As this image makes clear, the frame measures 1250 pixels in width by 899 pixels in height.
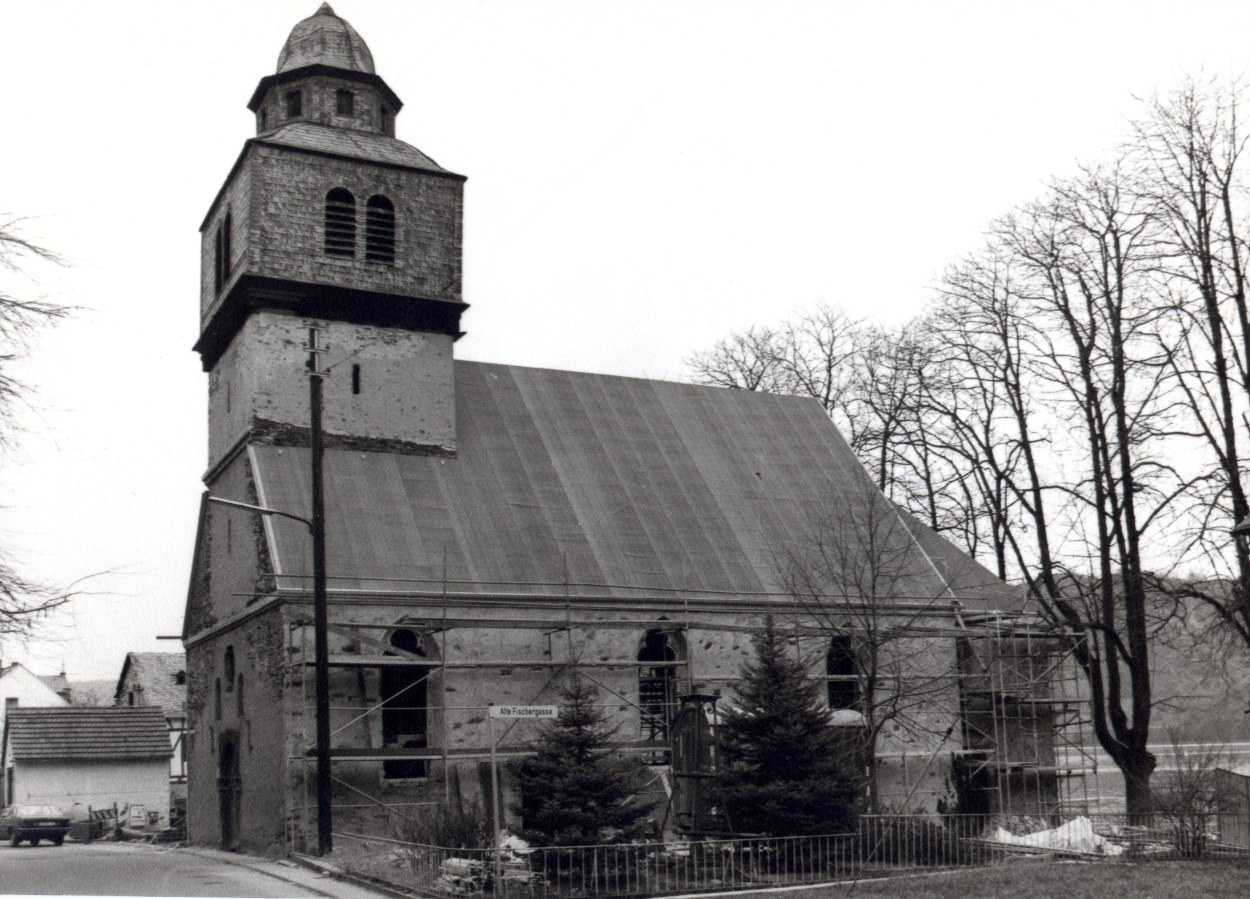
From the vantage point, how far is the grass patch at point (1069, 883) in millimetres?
17422

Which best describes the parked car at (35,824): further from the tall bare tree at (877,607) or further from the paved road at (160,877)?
the tall bare tree at (877,607)

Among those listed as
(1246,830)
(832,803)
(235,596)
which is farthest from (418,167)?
(1246,830)

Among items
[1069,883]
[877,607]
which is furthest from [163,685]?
[1069,883]

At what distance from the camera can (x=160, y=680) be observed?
5916cm

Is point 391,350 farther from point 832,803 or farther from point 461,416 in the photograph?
point 832,803

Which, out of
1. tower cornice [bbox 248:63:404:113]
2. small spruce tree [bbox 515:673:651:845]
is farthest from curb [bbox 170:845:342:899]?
tower cornice [bbox 248:63:404:113]

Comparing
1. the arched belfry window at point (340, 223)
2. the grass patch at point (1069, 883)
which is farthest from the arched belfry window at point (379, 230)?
the grass patch at point (1069, 883)

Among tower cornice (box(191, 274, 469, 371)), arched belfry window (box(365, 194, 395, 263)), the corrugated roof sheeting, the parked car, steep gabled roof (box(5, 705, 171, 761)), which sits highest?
arched belfry window (box(365, 194, 395, 263))

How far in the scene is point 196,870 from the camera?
23.5 metres

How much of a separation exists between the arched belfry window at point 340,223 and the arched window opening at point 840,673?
45.2 feet

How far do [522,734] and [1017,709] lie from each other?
1167cm

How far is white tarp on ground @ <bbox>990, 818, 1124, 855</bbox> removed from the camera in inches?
906

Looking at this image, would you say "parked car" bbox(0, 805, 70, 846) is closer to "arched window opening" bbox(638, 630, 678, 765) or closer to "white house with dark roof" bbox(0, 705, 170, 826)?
"white house with dark roof" bbox(0, 705, 170, 826)

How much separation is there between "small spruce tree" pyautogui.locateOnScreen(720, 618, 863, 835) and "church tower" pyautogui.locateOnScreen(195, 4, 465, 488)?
11.3m
